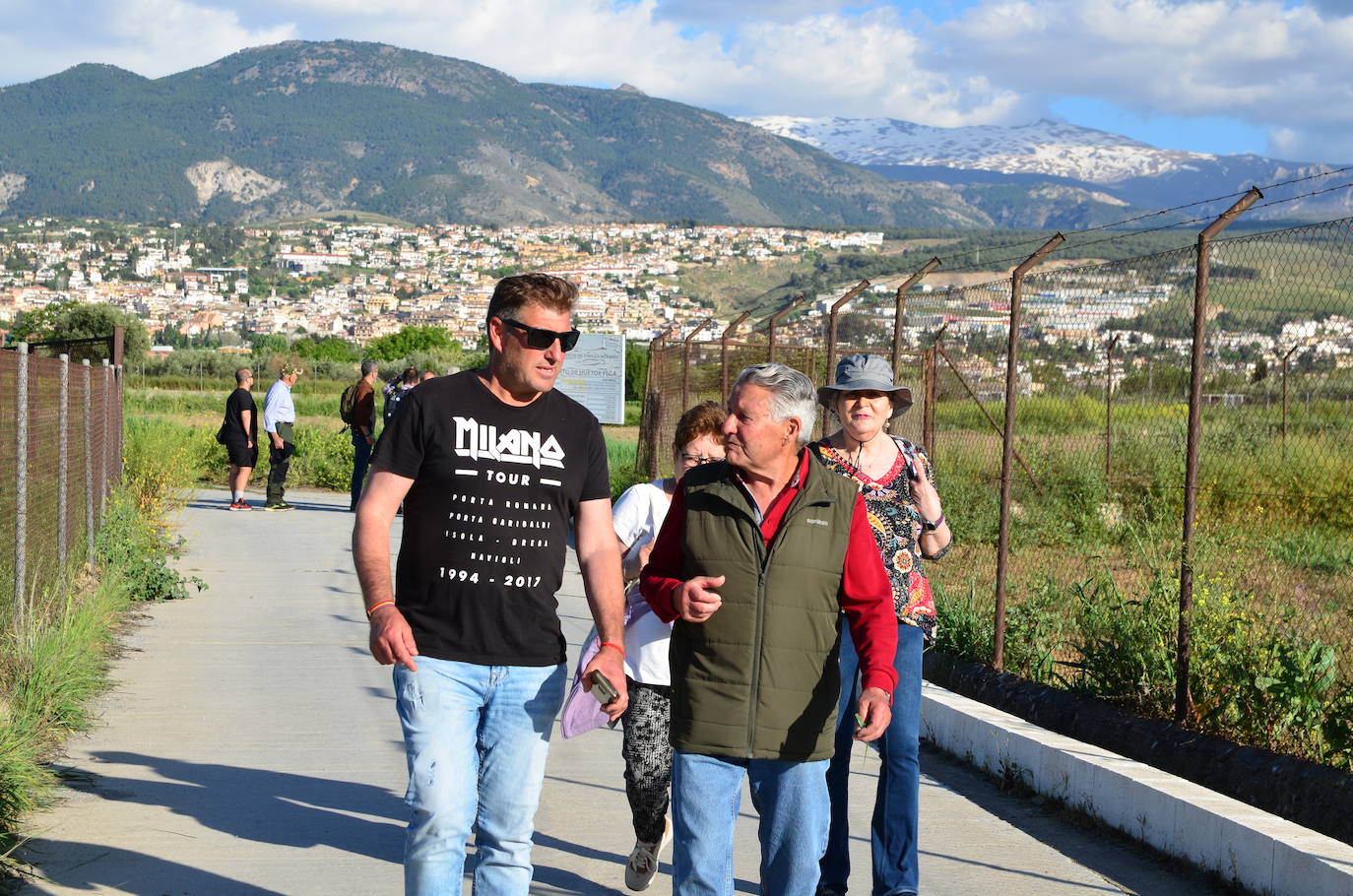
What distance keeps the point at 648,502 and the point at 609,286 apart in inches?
6913

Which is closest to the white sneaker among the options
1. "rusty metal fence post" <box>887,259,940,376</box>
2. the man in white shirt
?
"rusty metal fence post" <box>887,259,940,376</box>

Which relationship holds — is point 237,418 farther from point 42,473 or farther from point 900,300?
point 900,300

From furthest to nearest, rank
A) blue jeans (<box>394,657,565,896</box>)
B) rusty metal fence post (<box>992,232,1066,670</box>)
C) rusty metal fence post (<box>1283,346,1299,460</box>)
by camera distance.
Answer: rusty metal fence post (<box>992,232,1066,670</box>) < rusty metal fence post (<box>1283,346,1299,460</box>) < blue jeans (<box>394,657,565,896</box>)

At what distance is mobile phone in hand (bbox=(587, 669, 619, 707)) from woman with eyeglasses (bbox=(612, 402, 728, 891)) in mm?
801

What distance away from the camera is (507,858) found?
4098mm

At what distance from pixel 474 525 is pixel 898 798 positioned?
1858 mm

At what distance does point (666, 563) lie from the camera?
425cm

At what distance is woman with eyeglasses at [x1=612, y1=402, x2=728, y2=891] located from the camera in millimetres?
5191

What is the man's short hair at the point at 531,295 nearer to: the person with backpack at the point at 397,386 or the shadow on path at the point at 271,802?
the shadow on path at the point at 271,802

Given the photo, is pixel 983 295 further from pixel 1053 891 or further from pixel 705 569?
pixel 705 569

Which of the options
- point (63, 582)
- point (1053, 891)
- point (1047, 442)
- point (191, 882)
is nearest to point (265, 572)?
point (63, 582)

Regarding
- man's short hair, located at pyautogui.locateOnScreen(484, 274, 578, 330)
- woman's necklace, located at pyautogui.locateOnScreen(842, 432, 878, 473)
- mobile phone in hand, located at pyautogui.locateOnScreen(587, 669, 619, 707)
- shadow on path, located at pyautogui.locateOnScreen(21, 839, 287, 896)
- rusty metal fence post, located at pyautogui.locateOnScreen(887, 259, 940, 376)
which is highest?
rusty metal fence post, located at pyautogui.locateOnScreen(887, 259, 940, 376)

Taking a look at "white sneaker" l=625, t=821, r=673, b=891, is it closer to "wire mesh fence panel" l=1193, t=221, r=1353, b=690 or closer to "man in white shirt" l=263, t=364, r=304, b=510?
"wire mesh fence panel" l=1193, t=221, r=1353, b=690

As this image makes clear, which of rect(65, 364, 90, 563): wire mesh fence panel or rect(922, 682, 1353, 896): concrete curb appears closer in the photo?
rect(922, 682, 1353, 896): concrete curb
